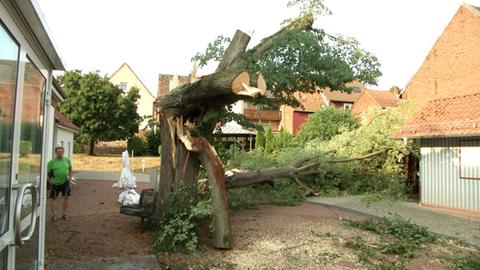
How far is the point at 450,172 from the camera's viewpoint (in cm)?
1323

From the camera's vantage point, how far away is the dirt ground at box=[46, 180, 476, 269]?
685cm

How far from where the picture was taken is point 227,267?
652cm

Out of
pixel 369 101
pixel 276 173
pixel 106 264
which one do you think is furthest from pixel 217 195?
pixel 369 101

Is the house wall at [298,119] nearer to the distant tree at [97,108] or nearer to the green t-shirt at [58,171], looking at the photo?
the distant tree at [97,108]

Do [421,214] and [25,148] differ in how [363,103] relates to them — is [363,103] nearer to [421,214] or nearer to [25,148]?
[421,214]

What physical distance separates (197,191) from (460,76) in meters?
17.6

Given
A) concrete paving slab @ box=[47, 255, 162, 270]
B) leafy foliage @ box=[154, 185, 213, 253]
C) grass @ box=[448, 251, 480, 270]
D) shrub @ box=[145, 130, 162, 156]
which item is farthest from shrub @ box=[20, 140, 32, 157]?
shrub @ box=[145, 130, 162, 156]

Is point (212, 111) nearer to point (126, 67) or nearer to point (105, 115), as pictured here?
point (105, 115)

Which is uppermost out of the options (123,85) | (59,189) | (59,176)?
(123,85)

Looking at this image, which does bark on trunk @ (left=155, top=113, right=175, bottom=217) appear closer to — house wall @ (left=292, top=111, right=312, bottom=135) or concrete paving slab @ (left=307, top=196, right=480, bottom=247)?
concrete paving slab @ (left=307, top=196, right=480, bottom=247)

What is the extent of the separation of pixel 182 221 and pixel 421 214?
7468 mm

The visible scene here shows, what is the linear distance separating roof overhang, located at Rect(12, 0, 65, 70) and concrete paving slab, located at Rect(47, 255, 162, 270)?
3.29 meters

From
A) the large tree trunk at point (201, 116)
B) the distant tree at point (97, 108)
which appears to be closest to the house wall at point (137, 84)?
the distant tree at point (97, 108)

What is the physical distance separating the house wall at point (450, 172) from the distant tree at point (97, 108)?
2782cm
